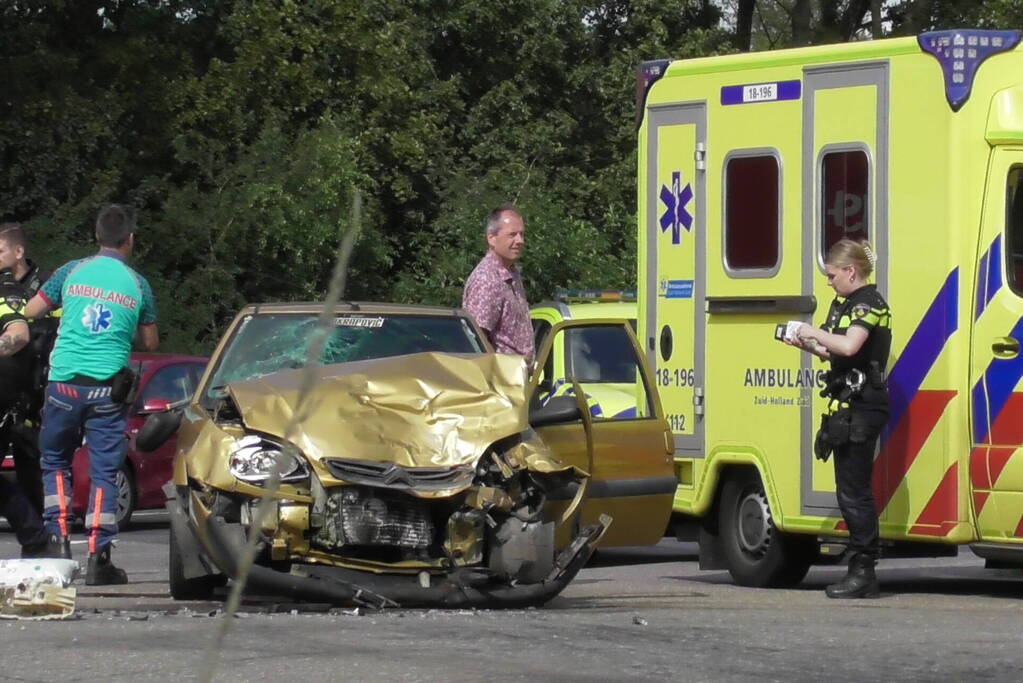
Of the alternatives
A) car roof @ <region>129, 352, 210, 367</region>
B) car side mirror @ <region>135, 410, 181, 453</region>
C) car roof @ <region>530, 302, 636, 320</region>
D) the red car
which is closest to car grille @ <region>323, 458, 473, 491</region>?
car side mirror @ <region>135, 410, 181, 453</region>

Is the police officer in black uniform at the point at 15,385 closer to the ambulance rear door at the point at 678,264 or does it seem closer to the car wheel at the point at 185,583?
the car wheel at the point at 185,583

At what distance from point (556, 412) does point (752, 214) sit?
94.9 inches

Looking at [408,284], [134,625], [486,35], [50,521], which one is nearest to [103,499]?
[50,521]

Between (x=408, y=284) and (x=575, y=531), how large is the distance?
1898 centimetres

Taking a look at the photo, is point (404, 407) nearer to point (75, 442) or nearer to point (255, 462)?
point (255, 462)

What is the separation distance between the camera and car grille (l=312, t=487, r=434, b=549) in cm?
767

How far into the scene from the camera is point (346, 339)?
939cm

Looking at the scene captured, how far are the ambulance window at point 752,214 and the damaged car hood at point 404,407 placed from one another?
2.25 meters

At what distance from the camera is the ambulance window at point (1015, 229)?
950 centimetres

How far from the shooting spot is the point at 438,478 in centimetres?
780

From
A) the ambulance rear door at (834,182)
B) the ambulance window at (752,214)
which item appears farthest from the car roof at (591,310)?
the ambulance rear door at (834,182)

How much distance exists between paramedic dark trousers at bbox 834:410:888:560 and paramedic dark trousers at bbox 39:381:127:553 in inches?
137

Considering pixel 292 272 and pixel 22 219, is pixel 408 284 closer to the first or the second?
pixel 292 272

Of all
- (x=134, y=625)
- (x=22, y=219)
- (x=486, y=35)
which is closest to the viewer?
(x=134, y=625)
